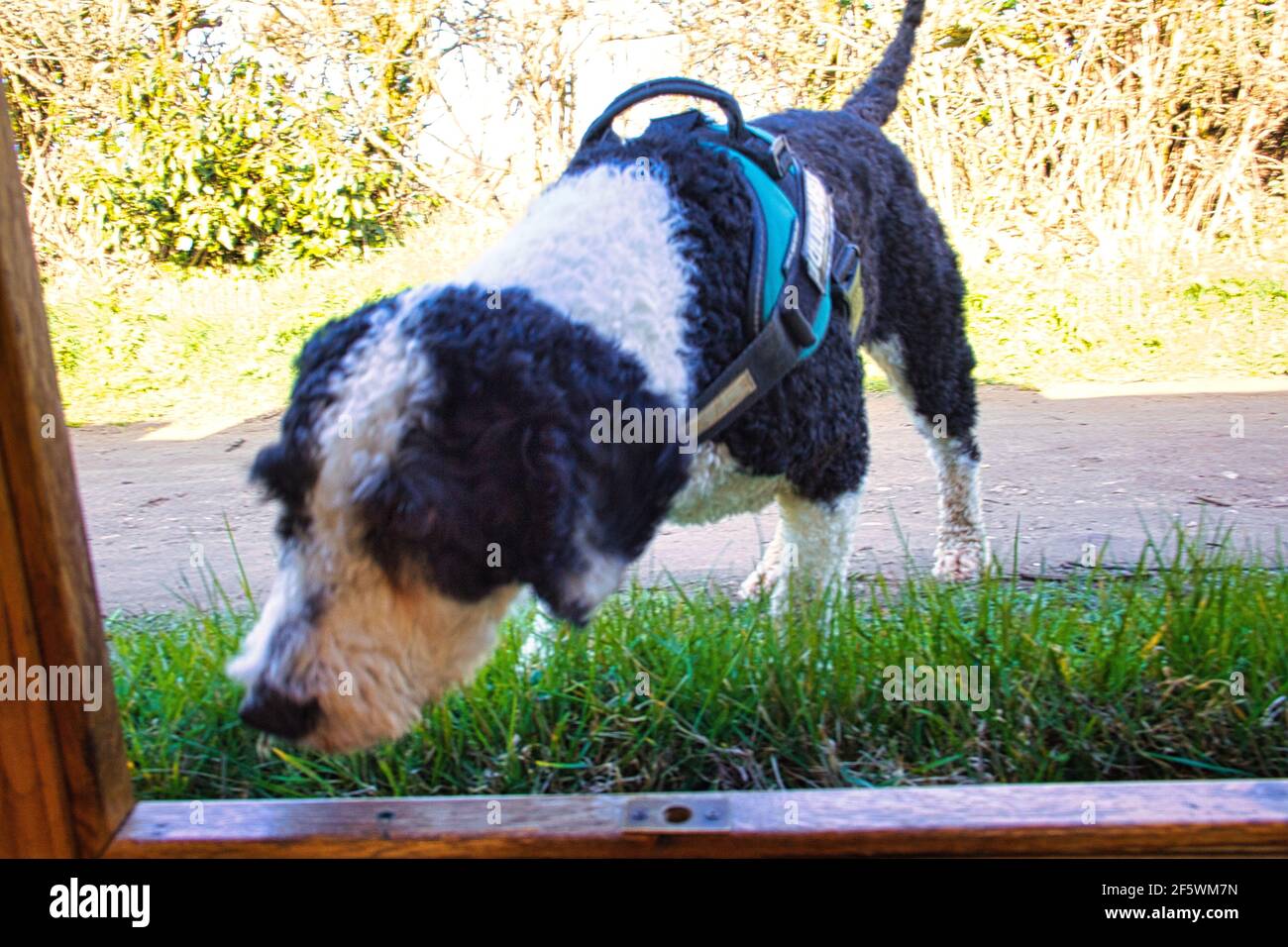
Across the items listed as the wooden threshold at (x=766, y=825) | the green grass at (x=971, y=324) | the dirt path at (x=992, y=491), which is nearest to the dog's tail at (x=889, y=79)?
the dirt path at (x=992, y=491)

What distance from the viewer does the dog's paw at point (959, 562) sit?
3.17 meters

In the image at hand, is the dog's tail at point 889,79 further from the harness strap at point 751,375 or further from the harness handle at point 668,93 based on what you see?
the harness strap at point 751,375

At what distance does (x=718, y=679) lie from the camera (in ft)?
6.78

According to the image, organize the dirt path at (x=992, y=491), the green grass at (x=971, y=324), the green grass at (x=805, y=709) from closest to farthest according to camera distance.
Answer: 1. the green grass at (x=805, y=709)
2. the dirt path at (x=992, y=491)
3. the green grass at (x=971, y=324)

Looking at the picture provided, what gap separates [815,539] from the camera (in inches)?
90.6

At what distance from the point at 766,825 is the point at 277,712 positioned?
727mm

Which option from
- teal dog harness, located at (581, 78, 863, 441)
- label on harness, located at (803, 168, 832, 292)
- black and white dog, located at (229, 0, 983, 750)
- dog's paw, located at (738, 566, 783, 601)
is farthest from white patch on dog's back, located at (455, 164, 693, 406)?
dog's paw, located at (738, 566, 783, 601)

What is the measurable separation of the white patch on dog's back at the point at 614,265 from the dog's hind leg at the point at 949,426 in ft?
4.51

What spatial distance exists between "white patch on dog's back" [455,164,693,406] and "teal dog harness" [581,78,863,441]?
0.15 meters

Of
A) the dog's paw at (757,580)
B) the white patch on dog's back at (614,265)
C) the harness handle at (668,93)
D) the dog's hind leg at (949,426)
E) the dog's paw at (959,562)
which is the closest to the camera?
the white patch on dog's back at (614,265)

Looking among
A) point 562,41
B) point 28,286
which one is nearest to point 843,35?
point 562,41

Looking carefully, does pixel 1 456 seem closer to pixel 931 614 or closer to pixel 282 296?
pixel 931 614

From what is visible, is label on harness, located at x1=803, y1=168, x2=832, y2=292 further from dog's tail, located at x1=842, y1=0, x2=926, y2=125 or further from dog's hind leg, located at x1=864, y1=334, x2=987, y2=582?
dog's tail, located at x1=842, y1=0, x2=926, y2=125
